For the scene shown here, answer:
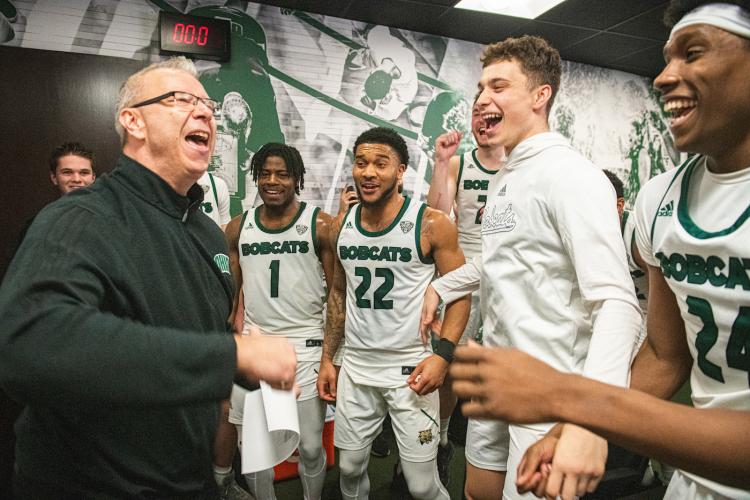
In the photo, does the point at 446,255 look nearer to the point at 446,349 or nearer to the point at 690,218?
the point at 446,349

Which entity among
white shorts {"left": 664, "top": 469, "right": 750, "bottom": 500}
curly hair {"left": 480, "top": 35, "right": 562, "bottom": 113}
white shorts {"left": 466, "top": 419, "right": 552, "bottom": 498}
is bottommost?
white shorts {"left": 466, "top": 419, "right": 552, "bottom": 498}

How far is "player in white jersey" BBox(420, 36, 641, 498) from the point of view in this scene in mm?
1310

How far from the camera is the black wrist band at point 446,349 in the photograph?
2.49 m

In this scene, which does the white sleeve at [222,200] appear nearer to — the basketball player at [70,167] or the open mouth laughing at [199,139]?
the basketball player at [70,167]

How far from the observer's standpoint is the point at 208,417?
1.37 meters

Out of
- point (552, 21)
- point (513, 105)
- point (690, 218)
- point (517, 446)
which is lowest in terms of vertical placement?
point (517, 446)

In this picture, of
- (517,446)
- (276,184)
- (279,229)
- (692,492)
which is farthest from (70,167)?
(692,492)

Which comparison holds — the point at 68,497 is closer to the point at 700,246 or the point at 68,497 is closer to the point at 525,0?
the point at 700,246

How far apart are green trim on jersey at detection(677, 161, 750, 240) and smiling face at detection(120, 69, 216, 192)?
1417 mm

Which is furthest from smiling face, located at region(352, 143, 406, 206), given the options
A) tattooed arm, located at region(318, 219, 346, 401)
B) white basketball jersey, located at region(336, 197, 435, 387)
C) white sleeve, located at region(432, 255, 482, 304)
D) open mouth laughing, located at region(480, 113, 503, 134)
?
open mouth laughing, located at region(480, 113, 503, 134)

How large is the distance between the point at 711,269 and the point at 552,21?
Answer: 14.6 feet

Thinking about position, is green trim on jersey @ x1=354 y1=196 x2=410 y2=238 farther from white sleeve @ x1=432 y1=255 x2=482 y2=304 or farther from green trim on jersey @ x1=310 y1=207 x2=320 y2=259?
white sleeve @ x1=432 y1=255 x2=482 y2=304

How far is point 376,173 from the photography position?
282 cm

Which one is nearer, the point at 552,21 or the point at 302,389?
the point at 302,389
